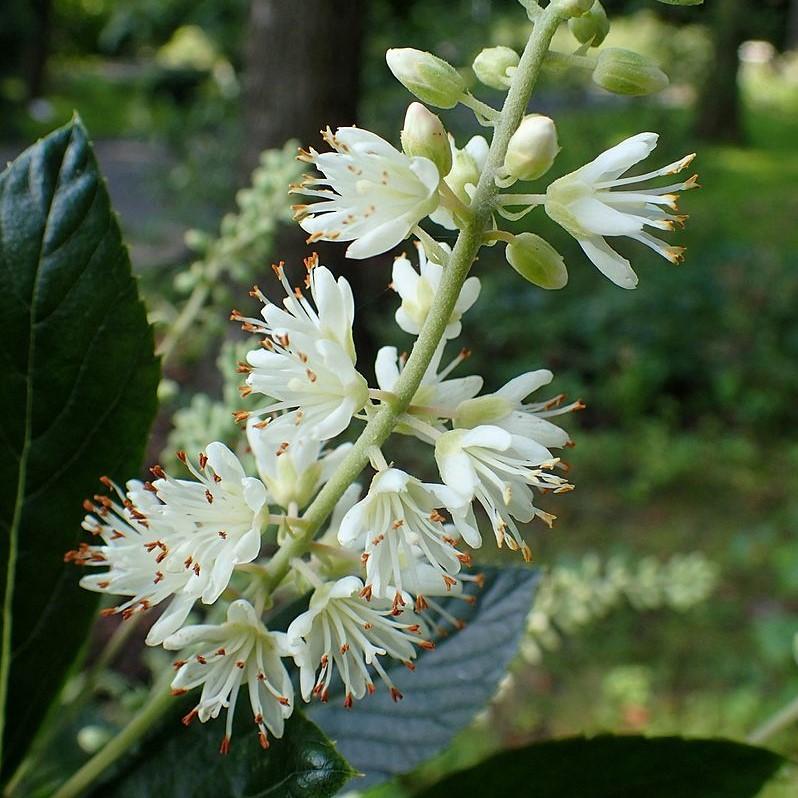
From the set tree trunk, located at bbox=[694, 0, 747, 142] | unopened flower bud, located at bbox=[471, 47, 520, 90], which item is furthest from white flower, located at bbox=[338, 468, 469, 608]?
tree trunk, located at bbox=[694, 0, 747, 142]

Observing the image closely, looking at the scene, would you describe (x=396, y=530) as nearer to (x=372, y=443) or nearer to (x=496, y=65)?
→ (x=372, y=443)

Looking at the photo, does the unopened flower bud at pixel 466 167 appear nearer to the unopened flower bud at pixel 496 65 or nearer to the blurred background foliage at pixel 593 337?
the unopened flower bud at pixel 496 65

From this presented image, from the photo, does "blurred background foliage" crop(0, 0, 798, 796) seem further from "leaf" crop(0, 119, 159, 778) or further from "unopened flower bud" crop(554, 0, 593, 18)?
"unopened flower bud" crop(554, 0, 593, 18)

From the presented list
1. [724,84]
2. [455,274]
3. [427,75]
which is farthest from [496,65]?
[724,84]

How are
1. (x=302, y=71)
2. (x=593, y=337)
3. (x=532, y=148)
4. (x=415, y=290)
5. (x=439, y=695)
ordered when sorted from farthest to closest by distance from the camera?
(x=593, y=337) → (x=302, y=71) → (x=439, y=695) → (x=415, y=290) → (x=532, y=148)

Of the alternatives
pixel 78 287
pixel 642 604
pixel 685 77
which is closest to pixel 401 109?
pixel 642 604

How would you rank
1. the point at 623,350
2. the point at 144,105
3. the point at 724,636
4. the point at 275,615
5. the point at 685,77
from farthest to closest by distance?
the point at 685,77 < the point at 144,105 < the point at 623,350 < the point at 724,636 < the point at 275,615

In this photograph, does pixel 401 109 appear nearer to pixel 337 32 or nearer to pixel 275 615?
pixel 337 32
